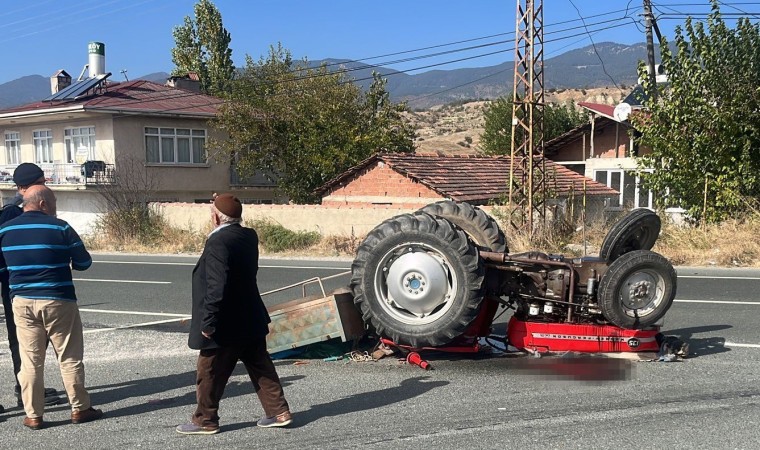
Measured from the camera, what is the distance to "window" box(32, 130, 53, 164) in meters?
32.3

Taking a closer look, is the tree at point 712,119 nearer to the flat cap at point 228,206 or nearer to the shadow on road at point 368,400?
the shadow on road at point 368,400

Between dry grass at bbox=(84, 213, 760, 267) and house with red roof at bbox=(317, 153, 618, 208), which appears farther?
house with red roof at bbox=(317, 153, 618, 208)

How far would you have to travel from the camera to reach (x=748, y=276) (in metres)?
13.7

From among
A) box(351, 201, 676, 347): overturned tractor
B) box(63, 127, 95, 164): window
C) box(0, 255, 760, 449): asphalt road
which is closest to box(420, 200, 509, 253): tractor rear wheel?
box(351, 201, 676, 347): overturned tractor

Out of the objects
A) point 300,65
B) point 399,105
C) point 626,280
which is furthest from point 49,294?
point 300,65

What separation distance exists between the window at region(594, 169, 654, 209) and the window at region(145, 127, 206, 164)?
16864 mm

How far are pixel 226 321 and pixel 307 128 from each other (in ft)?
81.6

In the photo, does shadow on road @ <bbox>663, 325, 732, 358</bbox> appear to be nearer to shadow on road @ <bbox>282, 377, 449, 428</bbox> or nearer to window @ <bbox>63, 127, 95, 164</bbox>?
shadow on road @ <bbox>282, 377, 449, 428</bbox>

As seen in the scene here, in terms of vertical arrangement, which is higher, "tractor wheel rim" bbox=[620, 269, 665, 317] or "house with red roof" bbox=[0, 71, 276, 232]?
"house with red roof" bbox=[0, 71, 276, 232]

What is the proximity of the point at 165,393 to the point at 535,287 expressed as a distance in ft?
11.0

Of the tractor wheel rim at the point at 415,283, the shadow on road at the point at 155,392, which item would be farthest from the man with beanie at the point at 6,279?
the tractor wheel rim at the point at 415,283

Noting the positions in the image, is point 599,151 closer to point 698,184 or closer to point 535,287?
point 698,184

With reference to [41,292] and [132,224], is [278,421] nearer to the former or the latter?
[41,292]

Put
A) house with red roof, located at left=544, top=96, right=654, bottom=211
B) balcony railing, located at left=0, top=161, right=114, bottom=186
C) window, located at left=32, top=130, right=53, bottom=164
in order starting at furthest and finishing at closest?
window, located at left=32, top=130, right=53, bottom=164 < house with red roof, located at left=544, top=96, right=654, bottom=211 < balcony railing, located at left=0, top=161, right=114, bottom=186
